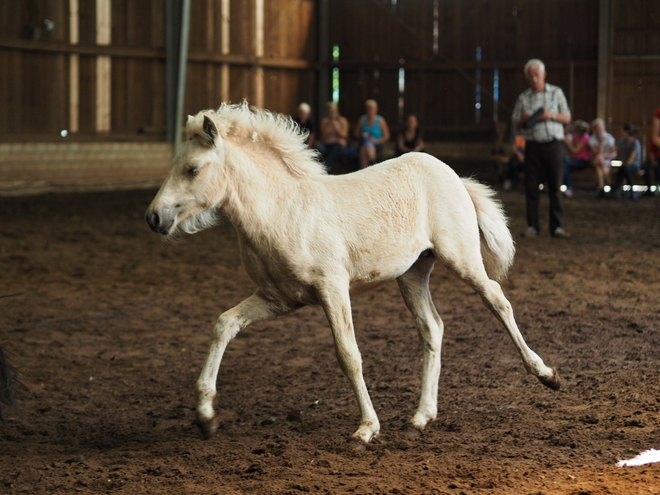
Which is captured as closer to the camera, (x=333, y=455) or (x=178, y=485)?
(x=178, y=485)

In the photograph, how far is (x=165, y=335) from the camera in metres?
6.30

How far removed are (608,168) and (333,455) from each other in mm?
13721

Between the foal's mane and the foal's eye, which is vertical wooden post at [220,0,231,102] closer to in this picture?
the foal's mane

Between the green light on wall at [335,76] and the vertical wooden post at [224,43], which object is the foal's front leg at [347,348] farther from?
the green light on wall at [335,76]

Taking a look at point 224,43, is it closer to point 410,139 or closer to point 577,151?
point 410,139

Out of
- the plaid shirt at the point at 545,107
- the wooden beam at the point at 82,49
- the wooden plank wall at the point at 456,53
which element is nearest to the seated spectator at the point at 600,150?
the wooden plank wall at the point at 456,53

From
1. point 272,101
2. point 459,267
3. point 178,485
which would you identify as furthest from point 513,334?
→ point 272,101

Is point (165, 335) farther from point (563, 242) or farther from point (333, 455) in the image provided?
point (563, 242)

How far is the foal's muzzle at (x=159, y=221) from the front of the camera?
3.76 meters

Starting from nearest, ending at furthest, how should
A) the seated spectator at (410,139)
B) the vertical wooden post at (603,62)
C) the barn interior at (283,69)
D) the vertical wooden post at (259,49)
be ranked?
the barn interior at (283,69) < the seated spectator at (410,139) < the vertical wooden post at (603,62) < the vertical wooden post at (259,49)

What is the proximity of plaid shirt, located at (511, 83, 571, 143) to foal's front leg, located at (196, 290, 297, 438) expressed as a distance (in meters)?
6.45

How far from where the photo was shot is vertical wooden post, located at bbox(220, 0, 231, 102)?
733 inches

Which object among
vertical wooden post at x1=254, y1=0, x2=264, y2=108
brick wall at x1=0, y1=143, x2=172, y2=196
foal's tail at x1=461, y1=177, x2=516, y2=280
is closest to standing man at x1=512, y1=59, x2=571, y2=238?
foal's tail at x1=461, y1=177, x2=516, y2=280

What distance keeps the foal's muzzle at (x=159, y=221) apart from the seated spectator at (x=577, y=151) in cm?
1320
